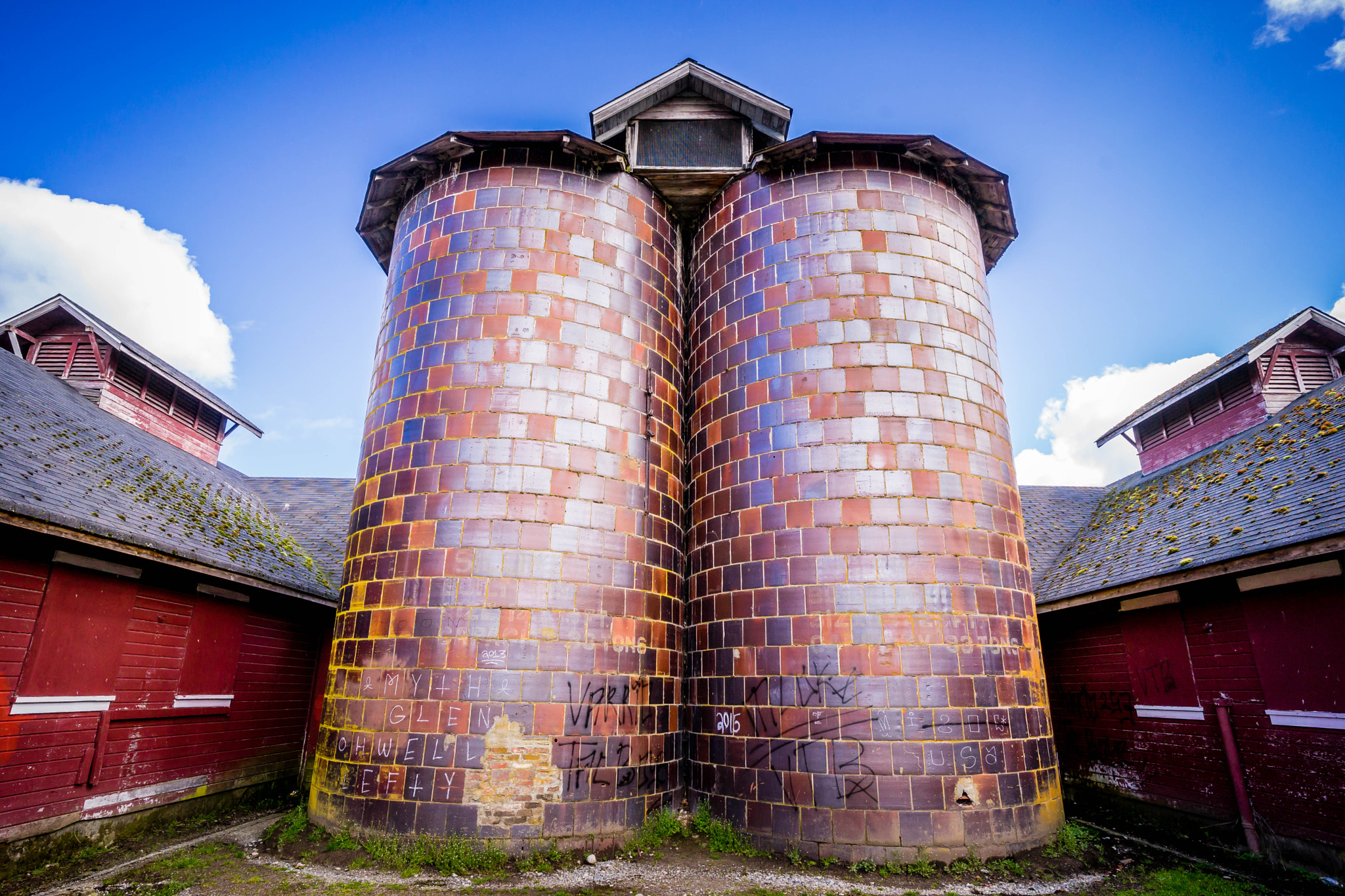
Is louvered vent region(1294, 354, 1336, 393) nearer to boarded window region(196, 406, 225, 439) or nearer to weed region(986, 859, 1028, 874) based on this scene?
weed region(986, 859, 1028, 874)

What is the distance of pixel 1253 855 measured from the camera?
9375 mm

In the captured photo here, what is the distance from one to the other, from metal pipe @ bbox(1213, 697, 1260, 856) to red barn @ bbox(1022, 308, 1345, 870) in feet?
0.08

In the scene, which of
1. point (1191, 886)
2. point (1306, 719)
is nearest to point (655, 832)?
point (1191, 886)

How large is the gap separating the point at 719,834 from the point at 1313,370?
66.3ft

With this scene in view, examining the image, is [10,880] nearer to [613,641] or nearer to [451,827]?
[451,827]

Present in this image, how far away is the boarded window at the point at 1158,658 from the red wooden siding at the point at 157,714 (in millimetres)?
16972

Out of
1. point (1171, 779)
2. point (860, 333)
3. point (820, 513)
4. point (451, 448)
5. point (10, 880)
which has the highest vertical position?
point (860, 333)

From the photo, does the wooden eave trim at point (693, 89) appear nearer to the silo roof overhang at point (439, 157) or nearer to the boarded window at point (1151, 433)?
the silo roof overhang at point (439, 157)

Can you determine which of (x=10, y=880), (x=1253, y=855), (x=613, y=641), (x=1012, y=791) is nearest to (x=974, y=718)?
(x=1012, y=791)

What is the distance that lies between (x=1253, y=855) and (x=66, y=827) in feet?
54.9

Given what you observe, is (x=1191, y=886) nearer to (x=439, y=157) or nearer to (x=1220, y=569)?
(x=1220, y=569)

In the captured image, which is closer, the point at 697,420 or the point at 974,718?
the point at 974,718

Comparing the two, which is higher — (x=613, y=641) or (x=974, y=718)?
(x=613, y=641)

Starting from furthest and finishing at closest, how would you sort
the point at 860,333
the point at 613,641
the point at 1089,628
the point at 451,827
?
1. the point at 1089,628
2. the point at 860,333
3. the point at 613,641
4. the point at 451,827
